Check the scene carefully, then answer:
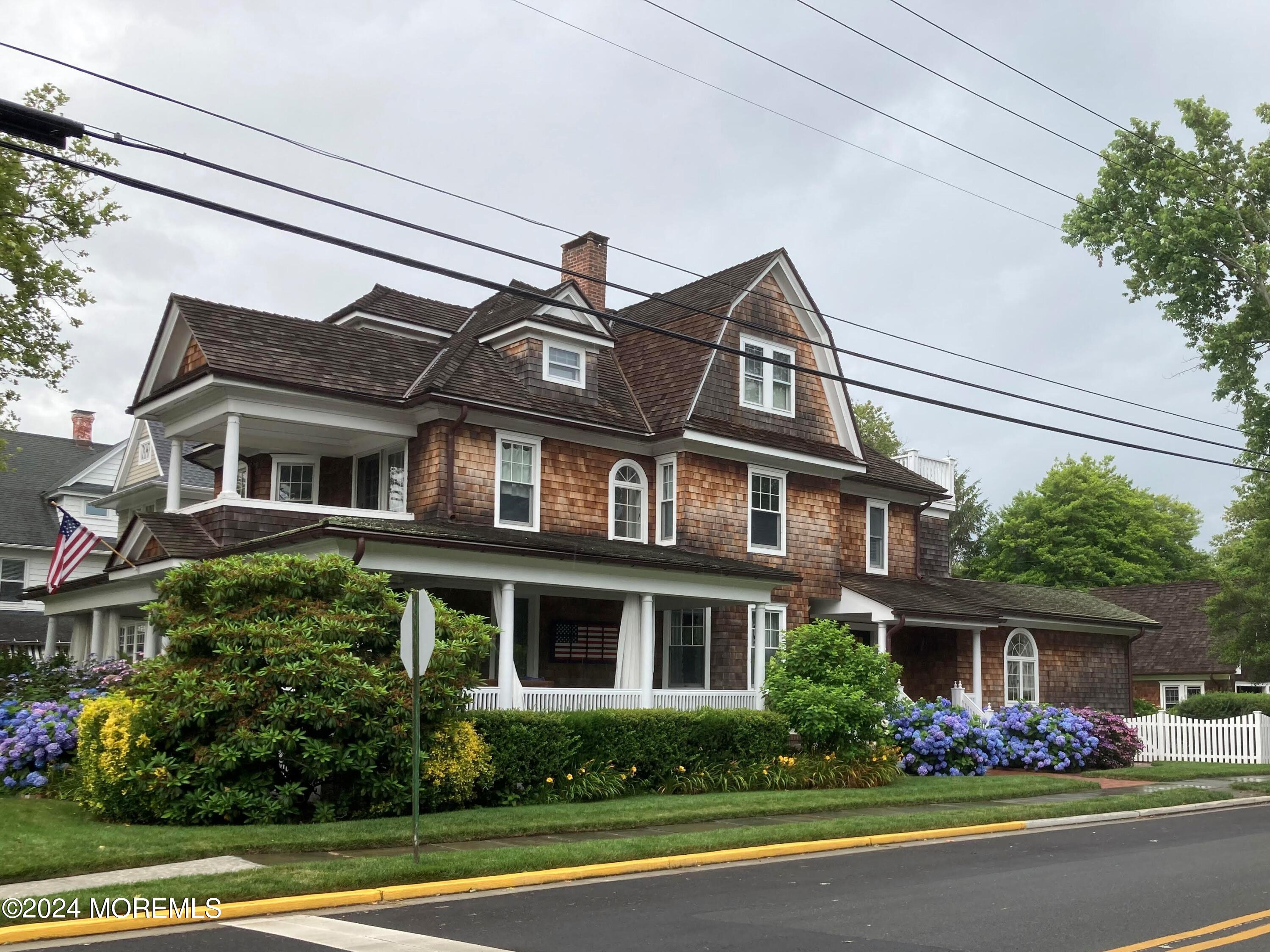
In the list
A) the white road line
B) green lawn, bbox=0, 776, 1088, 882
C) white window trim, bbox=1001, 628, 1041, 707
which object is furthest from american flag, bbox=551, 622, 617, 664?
the white road line

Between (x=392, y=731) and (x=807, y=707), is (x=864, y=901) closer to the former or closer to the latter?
(x=392, y=731)

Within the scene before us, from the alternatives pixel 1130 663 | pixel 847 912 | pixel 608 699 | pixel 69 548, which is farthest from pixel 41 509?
pixel 847 912

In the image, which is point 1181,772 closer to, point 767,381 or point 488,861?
point 767,381

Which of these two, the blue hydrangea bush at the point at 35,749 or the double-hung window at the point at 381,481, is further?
the double-hung window at the point at 381,481

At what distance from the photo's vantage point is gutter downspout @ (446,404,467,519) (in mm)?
21812

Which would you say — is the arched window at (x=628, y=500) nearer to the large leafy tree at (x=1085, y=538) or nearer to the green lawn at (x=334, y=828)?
the green lawn at (x=334, y=828)

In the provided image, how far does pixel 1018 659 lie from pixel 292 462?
61.7 ft

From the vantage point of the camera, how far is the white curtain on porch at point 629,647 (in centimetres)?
2178

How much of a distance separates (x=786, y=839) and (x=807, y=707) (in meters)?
7.21

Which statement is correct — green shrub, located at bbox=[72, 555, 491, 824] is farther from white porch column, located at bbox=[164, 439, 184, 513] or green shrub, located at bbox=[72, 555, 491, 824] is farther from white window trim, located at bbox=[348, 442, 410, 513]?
white porch column, located at bbox=[164, 439, 184, 513]

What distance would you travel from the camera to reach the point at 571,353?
25.1 meters

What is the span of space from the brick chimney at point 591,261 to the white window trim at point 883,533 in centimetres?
825

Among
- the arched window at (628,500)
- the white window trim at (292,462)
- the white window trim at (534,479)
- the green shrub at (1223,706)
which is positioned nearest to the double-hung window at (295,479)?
the white window trim at (292,462)

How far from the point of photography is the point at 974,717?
2498cm
